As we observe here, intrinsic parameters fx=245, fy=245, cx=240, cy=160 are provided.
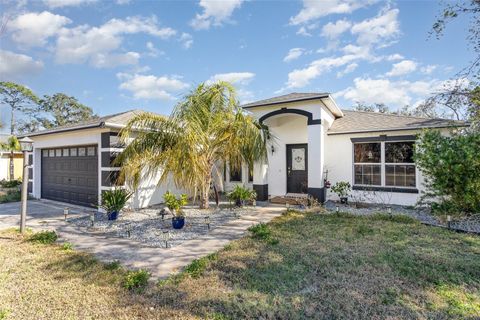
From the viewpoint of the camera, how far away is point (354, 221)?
8055mm

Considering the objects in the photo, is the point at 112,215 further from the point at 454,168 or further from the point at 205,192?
the point at 454,168

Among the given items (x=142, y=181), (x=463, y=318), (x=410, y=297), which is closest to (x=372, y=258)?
(x=410, y=297)

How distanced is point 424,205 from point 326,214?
4.39 metres

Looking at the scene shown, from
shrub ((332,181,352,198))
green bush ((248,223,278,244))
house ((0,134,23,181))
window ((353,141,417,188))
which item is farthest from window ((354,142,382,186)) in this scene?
house ((0,134,23,181))

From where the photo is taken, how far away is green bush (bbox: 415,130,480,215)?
734 cm

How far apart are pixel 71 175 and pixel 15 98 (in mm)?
35427

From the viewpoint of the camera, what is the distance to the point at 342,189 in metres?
11.2

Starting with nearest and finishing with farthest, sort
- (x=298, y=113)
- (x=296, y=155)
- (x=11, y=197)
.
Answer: (x=298, y=113) < (x=296, y=155) < (x=11, y=197)

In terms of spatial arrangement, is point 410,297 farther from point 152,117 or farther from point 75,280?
point 152,117

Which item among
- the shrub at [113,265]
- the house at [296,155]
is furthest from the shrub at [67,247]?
the house at [296,155]

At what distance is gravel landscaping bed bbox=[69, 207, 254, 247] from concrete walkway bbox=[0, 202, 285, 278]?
0.28m

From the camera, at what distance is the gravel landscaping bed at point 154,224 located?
6764 mm

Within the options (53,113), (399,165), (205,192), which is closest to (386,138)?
(399,165)

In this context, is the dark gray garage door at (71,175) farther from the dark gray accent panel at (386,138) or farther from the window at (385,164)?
the window at (385,164)
